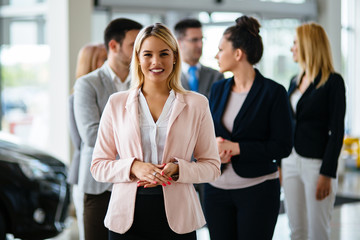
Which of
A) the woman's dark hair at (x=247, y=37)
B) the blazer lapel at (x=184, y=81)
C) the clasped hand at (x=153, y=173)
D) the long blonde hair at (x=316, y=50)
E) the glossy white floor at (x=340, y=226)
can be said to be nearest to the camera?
the clasped hand at (x=153, y=173)

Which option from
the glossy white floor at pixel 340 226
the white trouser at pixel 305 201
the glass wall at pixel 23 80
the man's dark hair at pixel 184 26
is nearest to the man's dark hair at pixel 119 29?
the man's dark hair at pixel 184 26

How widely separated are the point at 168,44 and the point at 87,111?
33.1 inches

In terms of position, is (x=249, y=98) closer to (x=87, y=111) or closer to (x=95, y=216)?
(x=87, y=111)

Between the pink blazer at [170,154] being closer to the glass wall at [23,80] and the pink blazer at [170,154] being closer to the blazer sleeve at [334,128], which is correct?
the blazer sleeve at [334,128]

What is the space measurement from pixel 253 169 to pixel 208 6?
5.32 meters

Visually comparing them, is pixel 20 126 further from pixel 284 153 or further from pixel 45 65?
pixel 284 153

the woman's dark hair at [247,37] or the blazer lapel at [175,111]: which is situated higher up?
the woman's dark hair at [247,37]

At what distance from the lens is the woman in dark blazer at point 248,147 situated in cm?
276

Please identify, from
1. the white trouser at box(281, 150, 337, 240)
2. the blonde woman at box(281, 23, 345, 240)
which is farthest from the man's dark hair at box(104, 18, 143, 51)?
the white trouser at box(281, 150, 337, 240)

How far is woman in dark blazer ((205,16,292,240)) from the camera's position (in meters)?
2.76

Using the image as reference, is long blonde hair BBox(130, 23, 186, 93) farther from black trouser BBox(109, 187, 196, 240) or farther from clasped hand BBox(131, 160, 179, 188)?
black trouser BBox(109, 187, 196, 240)

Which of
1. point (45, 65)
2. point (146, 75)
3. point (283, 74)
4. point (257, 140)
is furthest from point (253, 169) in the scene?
point (283, 74)

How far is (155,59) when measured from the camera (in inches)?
87.9

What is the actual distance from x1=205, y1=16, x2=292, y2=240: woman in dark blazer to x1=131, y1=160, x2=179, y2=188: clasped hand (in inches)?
26.8
